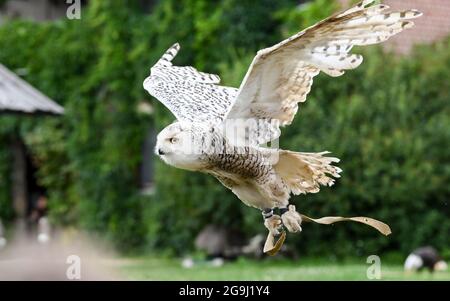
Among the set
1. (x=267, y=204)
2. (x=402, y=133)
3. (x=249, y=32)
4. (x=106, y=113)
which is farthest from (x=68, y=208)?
(x=267, y=204)

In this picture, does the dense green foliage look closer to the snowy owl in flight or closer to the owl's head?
the snowy owl in flight

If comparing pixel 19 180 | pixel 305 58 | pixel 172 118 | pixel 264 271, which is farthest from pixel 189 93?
pixel 19 180

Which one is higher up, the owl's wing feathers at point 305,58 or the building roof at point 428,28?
the building roof at point 428,28

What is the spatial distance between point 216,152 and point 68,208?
14.0 m

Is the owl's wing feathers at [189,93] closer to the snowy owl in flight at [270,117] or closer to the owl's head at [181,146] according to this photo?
the snowy owl in flight at [270,117]

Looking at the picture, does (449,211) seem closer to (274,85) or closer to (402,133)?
(402,133)

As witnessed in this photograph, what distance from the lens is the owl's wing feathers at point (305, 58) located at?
5.39 meters

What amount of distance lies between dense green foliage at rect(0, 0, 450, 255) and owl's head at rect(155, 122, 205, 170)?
796cm

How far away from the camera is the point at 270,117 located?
6.16 meters

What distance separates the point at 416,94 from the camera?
13.6 meters

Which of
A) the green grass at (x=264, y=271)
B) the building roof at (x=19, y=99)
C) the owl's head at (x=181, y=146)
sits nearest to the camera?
the owl's head at (x=181, y=146)

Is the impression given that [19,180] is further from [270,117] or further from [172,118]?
[270,117]

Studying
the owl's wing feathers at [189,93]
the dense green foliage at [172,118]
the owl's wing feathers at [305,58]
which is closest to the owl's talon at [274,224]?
the owl's wing feathers at [305,58]

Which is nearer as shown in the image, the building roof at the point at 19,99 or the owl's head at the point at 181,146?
the owl's head at the point at 181,146
